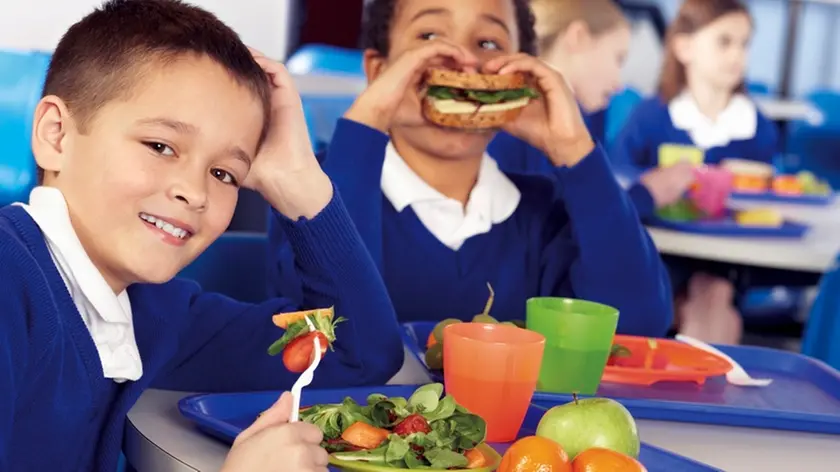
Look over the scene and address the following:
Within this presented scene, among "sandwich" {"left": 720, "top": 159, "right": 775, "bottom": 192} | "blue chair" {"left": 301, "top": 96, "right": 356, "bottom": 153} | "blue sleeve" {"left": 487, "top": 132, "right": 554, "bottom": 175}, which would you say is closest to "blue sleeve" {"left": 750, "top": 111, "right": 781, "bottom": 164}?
"sandwich" {"left": 720, "top": 159, "right": 775, "bottom": 192}

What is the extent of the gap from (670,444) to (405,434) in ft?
1.18

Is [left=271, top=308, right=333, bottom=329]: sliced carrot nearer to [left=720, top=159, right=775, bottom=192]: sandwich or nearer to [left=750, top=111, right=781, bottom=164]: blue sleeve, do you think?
[left=720, top=159, right=775, bottom=192]: sandwich

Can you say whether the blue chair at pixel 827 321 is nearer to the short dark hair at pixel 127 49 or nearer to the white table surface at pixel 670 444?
the white table surface at pixel 670 444

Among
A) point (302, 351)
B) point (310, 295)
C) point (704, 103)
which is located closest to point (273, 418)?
point (302, 351)

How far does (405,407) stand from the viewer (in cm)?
109

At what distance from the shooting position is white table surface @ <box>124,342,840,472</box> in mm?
1138

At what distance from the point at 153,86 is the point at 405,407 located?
0.46m

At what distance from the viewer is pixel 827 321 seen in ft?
6.38

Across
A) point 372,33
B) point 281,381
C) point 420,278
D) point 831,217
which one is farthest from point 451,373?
point 831,217

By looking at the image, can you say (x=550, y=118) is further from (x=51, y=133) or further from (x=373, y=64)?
(x=51, y=133)

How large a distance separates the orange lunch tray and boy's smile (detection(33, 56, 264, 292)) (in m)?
0.56

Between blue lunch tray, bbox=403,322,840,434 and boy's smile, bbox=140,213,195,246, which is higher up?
boy's smile, bbox=140,213,195,246

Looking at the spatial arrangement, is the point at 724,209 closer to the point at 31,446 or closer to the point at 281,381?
the point at 281,381

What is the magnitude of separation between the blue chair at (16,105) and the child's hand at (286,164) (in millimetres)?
1533
